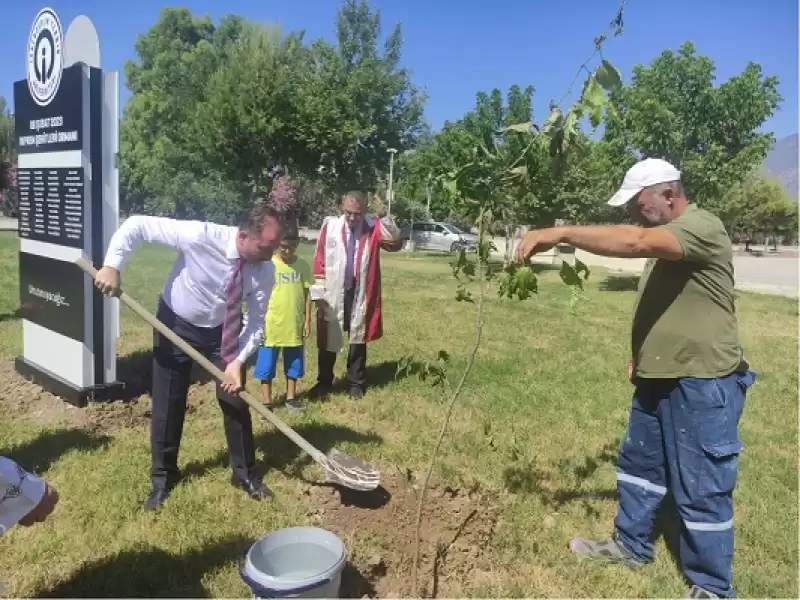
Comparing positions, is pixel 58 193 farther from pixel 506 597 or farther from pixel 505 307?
pixel 505 307

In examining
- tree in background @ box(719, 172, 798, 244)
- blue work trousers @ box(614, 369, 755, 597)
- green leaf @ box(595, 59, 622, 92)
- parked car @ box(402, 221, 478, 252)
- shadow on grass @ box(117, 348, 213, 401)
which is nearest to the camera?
green leaf @ box(595, 59, 622, 92)

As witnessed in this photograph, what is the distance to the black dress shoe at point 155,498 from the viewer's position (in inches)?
149

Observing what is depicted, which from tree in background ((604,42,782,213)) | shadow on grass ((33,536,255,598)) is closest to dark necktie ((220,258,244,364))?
shadow on grass ((33,536,255,598))

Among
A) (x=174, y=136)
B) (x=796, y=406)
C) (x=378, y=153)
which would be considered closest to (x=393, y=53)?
(x=378, y=153)

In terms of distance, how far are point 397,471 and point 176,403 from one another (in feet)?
4.76

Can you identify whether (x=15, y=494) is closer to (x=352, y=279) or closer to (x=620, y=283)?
(x=352, y=279)

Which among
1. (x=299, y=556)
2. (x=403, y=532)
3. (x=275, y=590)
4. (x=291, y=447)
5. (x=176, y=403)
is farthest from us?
(x=291, y=447)

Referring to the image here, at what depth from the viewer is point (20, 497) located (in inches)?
85.7

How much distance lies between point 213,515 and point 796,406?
605 cm

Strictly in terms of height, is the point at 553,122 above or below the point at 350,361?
above

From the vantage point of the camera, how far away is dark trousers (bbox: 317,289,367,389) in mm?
6004

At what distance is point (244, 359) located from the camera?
3707 millimetres

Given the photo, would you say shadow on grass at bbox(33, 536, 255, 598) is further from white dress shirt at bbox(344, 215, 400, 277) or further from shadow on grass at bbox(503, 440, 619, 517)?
white dress shirt at bbox(344, 215, 400, 277)

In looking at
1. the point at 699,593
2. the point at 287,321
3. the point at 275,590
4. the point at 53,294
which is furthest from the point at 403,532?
the point at 53,294
